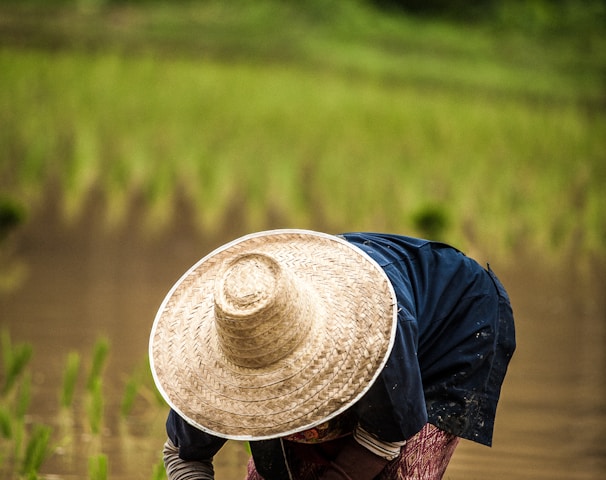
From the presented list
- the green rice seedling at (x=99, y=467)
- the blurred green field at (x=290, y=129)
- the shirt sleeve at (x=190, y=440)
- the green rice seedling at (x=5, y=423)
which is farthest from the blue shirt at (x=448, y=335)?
the blurred green field at (x=290, y=129)

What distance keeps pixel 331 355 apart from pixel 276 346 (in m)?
0.08

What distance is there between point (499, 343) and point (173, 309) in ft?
1.75

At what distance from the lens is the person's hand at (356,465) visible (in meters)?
1.52

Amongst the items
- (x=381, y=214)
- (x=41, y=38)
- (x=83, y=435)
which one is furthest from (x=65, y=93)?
(x=83, y=435)

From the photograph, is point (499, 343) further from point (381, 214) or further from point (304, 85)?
point (304, 85)

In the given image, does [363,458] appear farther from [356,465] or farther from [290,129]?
→ [290,129]

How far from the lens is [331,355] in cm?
145

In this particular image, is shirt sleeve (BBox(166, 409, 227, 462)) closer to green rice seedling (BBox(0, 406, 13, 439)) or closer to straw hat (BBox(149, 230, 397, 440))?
straw hat (BBox(149, 230, 397, 440))

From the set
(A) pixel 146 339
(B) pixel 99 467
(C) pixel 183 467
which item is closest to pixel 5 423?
(B) pixel 99 467

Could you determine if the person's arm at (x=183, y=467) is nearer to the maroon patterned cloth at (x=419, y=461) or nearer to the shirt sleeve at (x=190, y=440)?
the shirt sleeve at (x=190, y=440)

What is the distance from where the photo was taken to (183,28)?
10445 millimetres

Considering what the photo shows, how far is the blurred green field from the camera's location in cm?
599

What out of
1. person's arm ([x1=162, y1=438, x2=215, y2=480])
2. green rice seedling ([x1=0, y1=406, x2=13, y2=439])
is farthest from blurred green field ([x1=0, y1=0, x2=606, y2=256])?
person's arm ([x1=162, y1=438, x2=215, y2=480])

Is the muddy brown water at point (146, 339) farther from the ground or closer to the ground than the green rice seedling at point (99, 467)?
closer to the ground
